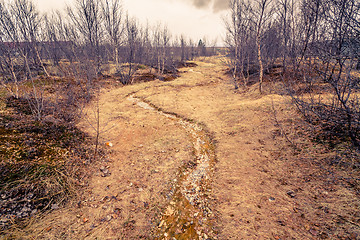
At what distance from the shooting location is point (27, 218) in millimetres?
3598

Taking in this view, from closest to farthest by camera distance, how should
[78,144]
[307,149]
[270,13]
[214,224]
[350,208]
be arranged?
[350,208] → [214,224] → [307,149] → [78,144] → [270,13]

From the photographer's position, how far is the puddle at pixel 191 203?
12.8ft

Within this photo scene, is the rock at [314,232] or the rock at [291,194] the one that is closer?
the rock at [314,232]

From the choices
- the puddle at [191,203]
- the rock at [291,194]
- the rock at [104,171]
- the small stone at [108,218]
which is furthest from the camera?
the rock at [104,171]

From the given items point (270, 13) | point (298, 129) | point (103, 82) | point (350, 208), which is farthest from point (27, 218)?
point (103, 82)

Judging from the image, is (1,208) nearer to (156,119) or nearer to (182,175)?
(182,175)

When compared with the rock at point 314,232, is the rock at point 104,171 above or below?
below

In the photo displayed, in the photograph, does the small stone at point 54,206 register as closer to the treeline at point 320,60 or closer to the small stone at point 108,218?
the small stone at point 108,218

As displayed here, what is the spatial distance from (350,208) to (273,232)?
187 centimetres

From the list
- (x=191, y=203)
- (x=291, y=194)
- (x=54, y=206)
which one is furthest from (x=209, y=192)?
(x=54, y=206)

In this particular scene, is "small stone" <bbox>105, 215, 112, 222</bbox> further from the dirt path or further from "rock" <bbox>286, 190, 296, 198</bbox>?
"rock" <bbox>286, 190, 296, 198</bbox>

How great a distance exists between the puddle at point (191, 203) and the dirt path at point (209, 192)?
3 cm

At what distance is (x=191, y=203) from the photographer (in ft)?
15.6

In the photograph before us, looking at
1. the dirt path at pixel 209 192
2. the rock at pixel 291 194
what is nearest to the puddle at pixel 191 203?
the dirt path at pixel 209 192
